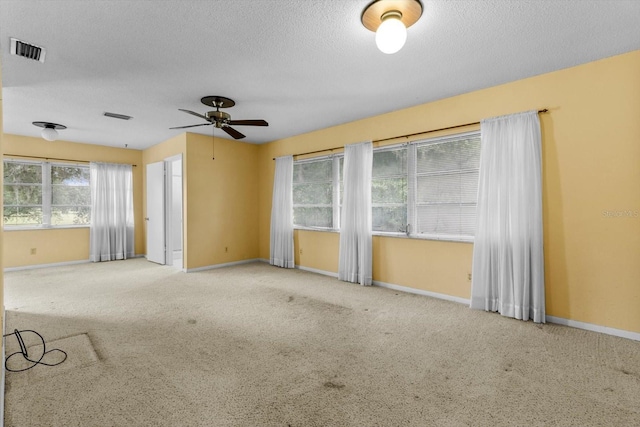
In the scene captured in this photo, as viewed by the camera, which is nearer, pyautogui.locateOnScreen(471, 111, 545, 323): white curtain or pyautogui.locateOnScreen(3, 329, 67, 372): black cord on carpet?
pyautogui.locateOnScreen(3, 329, 67, 372): black cord on carpet

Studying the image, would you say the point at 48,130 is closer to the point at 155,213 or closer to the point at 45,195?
the point at 45,195

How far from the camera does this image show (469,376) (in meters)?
2.24

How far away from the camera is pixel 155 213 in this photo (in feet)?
21.8

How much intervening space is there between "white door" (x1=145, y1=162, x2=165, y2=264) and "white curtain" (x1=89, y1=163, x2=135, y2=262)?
0.58 m

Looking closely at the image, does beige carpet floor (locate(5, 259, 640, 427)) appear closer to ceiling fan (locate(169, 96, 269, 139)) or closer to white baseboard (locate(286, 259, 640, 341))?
white baseboard (locate(286, 259, 640, 341))

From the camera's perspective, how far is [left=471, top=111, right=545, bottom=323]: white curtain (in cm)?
327

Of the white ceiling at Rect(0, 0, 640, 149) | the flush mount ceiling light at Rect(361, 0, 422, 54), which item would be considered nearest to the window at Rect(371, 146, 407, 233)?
the white ceiling at Rect(0, 0, 640, 149)

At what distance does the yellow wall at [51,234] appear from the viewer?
19.1 ft

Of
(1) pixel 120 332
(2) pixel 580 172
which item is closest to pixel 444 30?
(2) pixel 580 172

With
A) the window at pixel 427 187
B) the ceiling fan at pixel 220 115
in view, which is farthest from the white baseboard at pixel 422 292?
the ceiling fan at pixel 220 115

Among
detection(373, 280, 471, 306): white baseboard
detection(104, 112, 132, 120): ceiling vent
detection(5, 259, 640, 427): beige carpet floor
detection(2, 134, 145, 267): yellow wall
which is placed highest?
detection(104, 112, 132, 120): ceiling vent

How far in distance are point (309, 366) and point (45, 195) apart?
22.4 feet

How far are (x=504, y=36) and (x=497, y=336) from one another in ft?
8.83

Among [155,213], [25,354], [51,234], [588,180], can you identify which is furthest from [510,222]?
[51,234]
